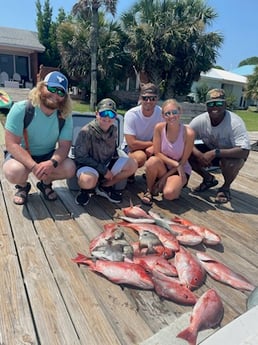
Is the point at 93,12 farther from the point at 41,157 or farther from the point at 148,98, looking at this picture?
the point at 41,157

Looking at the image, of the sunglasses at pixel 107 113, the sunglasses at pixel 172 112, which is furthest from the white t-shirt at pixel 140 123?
the sunglasses at pixel 107 113

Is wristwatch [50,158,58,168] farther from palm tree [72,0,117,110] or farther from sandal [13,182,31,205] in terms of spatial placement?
palm tree [72,0,117,110]

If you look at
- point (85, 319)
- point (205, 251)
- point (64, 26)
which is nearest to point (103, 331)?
point (85, 319)

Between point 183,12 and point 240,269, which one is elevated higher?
point 183,12

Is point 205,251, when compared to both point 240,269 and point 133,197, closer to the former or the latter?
point 240,269

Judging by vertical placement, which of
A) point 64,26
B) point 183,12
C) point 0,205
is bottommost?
point 0,205

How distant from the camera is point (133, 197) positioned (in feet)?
11.2

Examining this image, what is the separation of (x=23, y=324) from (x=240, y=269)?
1.46 meters

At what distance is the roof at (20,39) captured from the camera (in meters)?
19.9

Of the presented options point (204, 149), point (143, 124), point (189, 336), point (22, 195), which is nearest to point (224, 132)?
point (204, 149)

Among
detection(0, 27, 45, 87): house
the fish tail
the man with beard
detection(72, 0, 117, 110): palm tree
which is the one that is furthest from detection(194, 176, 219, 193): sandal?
detection(0, 27, 45, 87): house

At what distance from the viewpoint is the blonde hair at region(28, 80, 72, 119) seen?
9.07 feet

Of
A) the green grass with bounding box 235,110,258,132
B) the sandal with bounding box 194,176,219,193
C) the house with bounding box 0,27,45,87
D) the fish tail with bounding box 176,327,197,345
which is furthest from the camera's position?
the house with bounding box 0,27,45,87

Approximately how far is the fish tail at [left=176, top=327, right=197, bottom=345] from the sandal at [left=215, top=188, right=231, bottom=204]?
208cm
